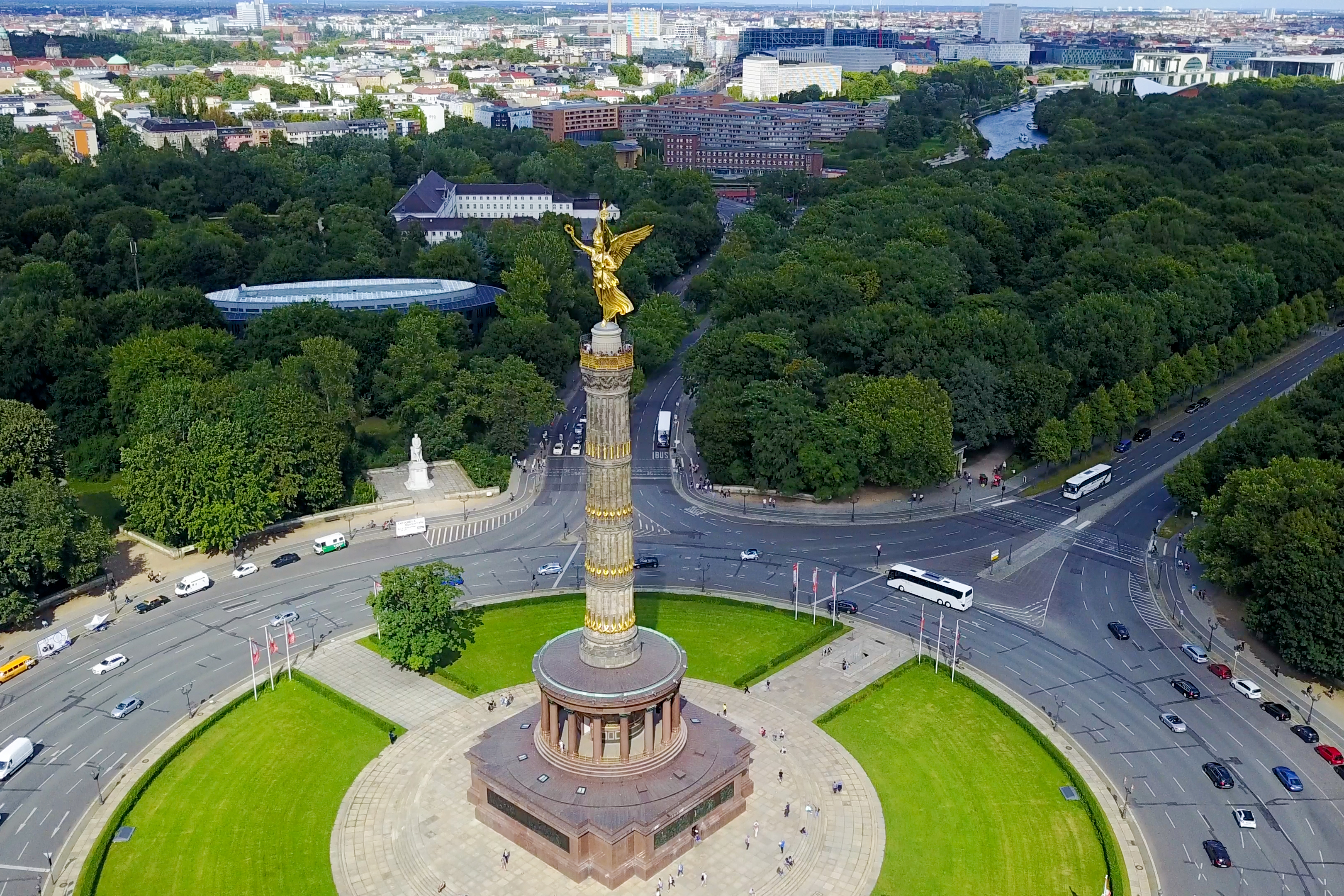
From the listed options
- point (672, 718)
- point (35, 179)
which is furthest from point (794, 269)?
point (35, 179)

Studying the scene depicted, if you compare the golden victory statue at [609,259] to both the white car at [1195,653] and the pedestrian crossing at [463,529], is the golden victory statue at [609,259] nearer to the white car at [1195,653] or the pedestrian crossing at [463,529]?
the pedestrian crossing at [463,529]

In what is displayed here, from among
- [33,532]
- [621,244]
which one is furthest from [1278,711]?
[33,532]

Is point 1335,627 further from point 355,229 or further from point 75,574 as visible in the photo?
point 355,229

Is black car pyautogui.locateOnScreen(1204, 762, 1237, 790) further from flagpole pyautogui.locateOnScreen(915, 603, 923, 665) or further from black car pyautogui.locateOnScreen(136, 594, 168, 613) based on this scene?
black car pyautogui.locateOnScreen(136, 594, 168, 613)

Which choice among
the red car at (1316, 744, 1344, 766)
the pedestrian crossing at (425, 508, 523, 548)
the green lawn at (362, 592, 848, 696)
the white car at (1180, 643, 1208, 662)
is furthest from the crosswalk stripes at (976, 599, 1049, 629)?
the pedestrian crossing at (425, 508, 523, 548)

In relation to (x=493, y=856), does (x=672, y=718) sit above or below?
above

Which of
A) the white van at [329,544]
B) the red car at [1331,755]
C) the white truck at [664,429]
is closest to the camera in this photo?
the red car at [1331,755]

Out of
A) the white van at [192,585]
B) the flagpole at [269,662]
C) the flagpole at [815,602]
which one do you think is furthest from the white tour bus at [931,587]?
the white van at [192,585]
